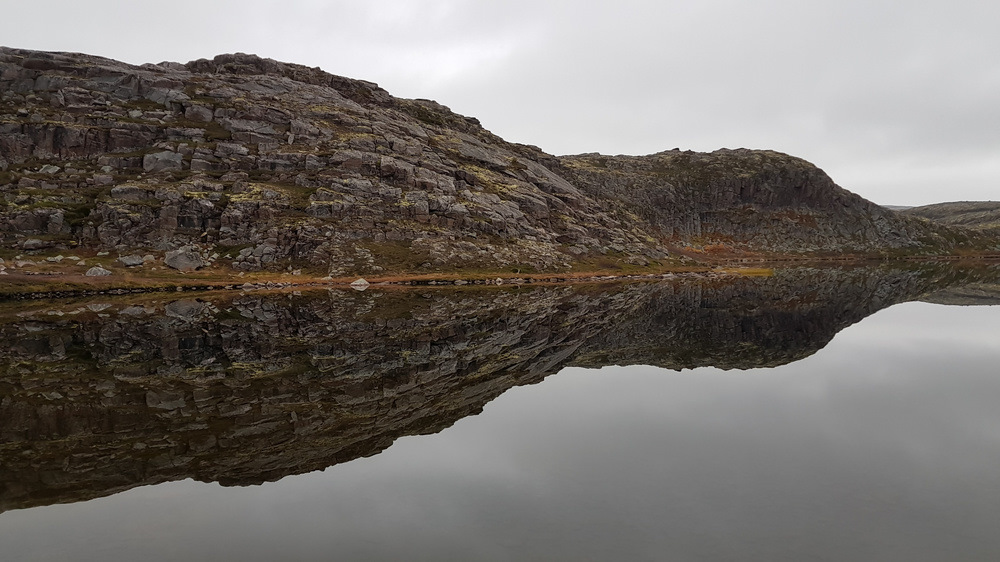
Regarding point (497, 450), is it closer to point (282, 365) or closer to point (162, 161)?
point (282, 365)

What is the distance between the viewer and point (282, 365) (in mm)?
29094

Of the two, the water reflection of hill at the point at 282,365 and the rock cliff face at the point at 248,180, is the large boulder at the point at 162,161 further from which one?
the water reflection of hill at the point at 282,365

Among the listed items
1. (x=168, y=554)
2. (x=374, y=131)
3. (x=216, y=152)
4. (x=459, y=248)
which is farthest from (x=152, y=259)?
(x=168, y=554)

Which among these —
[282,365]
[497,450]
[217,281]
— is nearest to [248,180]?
[217,281]

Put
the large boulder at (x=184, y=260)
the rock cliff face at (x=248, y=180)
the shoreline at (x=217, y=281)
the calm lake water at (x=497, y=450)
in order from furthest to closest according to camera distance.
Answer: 1. the rock cliff face at (x=248, y=180)
2. the large boulder at (x=184, y=260)
3. the shoreline at (x=217, y=281)
4. the calm lake water at (x=497, y=450)

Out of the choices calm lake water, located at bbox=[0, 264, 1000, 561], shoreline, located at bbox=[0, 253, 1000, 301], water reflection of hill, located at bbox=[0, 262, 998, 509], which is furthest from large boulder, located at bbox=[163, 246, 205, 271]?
calm lake water, located at bbox=[0, 264, 1000, 561]

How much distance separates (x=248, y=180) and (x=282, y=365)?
9920cm

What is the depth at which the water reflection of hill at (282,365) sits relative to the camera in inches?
636

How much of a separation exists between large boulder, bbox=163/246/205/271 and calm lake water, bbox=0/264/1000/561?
56.8 m

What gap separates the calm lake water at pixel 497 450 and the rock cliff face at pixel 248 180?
68521mm

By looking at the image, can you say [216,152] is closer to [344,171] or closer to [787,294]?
[344,171]

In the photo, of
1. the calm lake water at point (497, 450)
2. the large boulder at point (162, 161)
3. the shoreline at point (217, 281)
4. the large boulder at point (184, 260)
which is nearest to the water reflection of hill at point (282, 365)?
the calm lake water at point (497, 450)

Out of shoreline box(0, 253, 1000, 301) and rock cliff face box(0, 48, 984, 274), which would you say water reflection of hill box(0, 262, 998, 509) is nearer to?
shoreline box(0, 253, 1000, 301)

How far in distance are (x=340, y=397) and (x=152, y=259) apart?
291 ft
